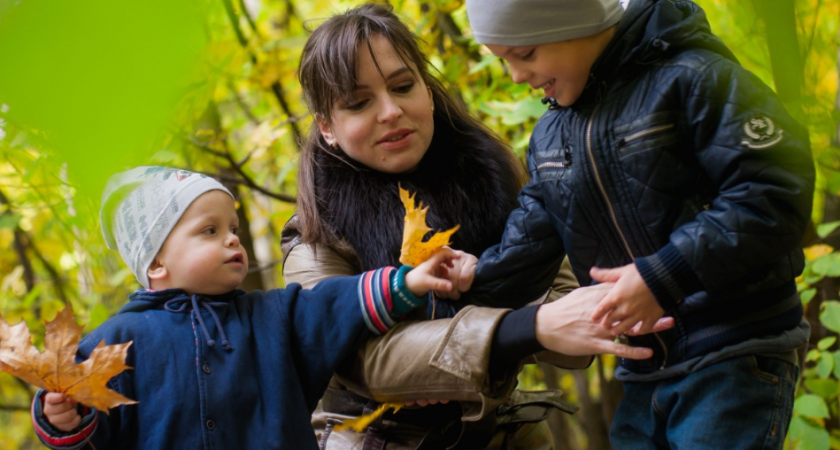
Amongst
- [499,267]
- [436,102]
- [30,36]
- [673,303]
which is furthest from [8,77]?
[436,102]

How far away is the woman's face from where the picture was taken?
1.91m

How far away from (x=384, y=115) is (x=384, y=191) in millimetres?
203

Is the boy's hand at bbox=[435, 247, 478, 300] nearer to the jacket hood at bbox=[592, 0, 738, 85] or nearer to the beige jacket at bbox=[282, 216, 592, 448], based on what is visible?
the beige jacket at bbox=[282, 216, 592, 448]

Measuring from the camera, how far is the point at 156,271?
1773 millimetres

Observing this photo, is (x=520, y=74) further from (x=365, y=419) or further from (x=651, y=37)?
(x=365, y=419)

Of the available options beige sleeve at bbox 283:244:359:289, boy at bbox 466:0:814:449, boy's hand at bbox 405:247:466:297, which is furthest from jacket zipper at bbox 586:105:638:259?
beige sleeve at bbox 283:244:359:289

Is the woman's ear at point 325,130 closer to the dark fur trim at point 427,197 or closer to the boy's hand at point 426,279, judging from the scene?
the dark fur trim at point 427,197

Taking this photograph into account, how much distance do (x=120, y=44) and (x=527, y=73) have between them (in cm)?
129

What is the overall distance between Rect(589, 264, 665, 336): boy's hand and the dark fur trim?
552mm

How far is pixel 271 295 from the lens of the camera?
182cm

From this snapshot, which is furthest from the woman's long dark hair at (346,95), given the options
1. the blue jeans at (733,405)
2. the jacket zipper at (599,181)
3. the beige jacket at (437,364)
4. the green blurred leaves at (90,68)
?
the green blurred leaves at (90,68)

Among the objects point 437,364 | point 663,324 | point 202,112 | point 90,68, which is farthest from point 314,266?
point 90,68

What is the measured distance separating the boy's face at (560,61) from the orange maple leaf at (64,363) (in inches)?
37.7

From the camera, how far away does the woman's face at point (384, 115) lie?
1911 mm
